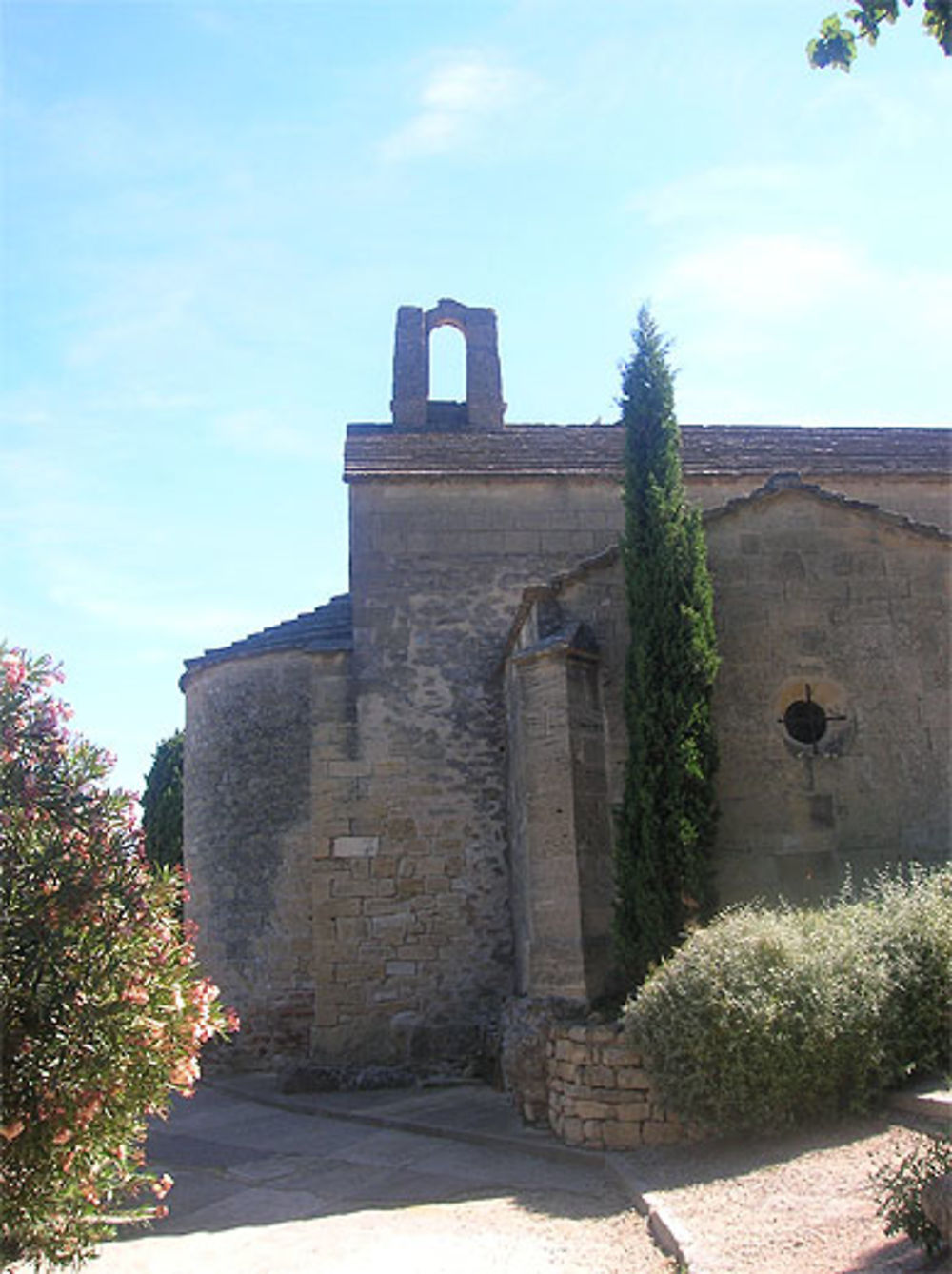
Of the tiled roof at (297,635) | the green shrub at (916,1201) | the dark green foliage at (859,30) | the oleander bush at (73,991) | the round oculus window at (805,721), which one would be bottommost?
the green shrub at (916,1201)

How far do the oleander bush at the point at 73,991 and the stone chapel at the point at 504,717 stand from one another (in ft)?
17.1

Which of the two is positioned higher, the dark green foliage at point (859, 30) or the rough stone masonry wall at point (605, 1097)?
the dark green foliage at point (859, 30)

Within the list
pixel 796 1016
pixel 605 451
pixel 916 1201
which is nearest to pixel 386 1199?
pixel 796 1016

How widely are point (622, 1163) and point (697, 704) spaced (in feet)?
12.9

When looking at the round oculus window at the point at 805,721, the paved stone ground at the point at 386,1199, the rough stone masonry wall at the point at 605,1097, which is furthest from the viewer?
the round oculus window at the point at 805,721

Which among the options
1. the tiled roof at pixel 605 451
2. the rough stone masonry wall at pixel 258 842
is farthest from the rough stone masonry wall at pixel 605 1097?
the tiled roof at pixel 605 451

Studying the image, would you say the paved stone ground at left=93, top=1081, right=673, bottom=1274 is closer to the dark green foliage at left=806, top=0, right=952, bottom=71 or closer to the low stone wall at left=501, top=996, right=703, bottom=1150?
the low stone wall at left=501, top=996, right=703, bottom=1150

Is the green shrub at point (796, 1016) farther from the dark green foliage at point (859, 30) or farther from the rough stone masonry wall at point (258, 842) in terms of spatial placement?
the rough stone masonry wall at point (258, 842)

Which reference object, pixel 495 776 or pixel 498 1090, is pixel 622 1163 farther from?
pixel 495 776

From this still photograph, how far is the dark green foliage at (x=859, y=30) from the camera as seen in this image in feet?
17.2

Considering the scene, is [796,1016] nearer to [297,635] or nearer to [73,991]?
[73,991]

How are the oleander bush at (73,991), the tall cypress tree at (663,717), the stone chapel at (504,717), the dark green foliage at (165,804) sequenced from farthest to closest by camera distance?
the dark green foliage at (165,804) → the stone chapel at (504,717) → the tall cypress tree at (663,717) → the oleander bush at (73,991)

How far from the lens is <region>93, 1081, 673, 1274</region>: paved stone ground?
255 inches

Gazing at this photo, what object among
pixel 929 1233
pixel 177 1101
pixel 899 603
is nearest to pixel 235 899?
pixel 177 1101
